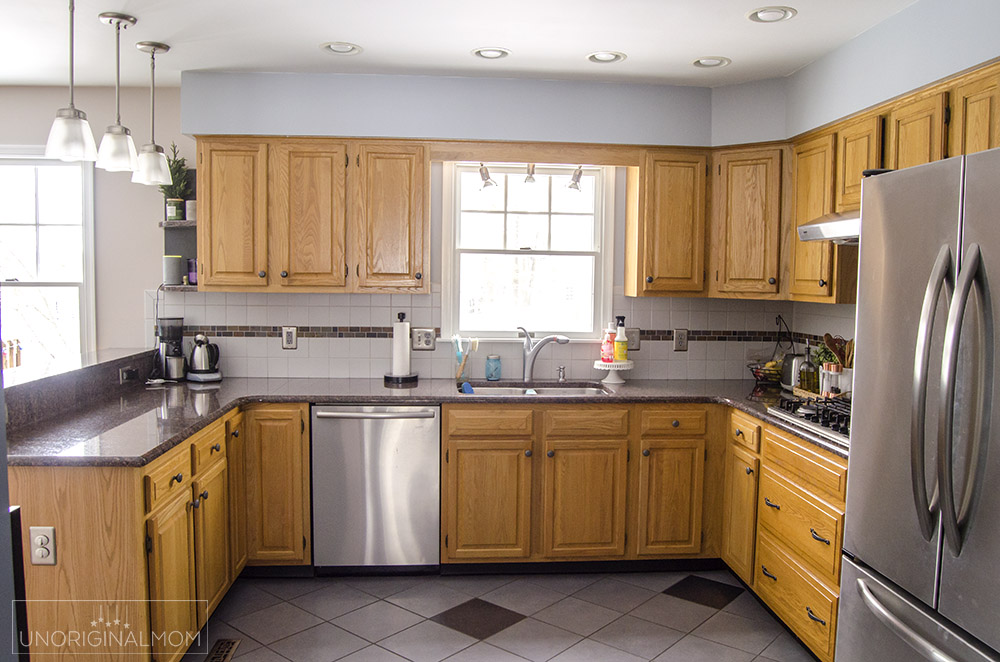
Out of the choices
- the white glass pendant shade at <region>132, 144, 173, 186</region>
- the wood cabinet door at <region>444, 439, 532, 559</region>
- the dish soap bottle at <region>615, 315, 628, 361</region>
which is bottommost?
the wood cabinet door at <region>444, 439, 532, 559</region>

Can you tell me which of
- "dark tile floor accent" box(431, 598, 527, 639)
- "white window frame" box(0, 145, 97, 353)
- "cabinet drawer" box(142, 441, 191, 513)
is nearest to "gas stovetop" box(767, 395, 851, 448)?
"dark tile floor accent" box(431, 598, 527, 639)

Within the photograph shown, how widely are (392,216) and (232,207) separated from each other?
2.63 ft

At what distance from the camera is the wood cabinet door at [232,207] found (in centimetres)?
372

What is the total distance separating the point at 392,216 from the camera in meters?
3.78

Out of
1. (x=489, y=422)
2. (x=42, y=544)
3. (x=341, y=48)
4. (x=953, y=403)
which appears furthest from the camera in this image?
(x=489, y=422)

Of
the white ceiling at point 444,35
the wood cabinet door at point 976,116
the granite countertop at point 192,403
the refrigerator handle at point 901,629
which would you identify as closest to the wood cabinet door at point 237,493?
the granite countertop at point 192,403

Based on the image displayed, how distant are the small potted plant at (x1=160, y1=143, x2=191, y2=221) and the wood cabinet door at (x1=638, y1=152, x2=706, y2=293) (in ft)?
8.04

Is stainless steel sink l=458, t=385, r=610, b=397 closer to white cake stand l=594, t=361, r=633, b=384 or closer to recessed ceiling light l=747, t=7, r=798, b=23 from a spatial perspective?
white cake stand l=594, t=361, r=633, b=384

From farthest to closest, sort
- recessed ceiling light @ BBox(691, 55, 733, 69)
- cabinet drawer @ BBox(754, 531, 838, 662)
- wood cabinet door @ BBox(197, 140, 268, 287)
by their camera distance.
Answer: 1. wood cabinet door @ BBox(197, 140, 268, 287)
2. recessed ceiling light @ BBox(691, 55, 733, 69)
3. cabinet drawer @ BBox(754, 531, 838, 662)

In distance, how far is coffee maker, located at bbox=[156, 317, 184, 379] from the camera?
3801mm

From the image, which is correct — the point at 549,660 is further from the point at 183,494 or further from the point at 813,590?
the point at 183,494

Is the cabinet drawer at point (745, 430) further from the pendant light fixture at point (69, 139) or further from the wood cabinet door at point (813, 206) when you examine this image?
the pendant light fixture at point (69, 139)

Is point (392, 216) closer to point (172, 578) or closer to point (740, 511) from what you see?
point (172, 578)

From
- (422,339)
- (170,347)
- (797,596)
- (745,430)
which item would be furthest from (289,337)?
(797,596)
